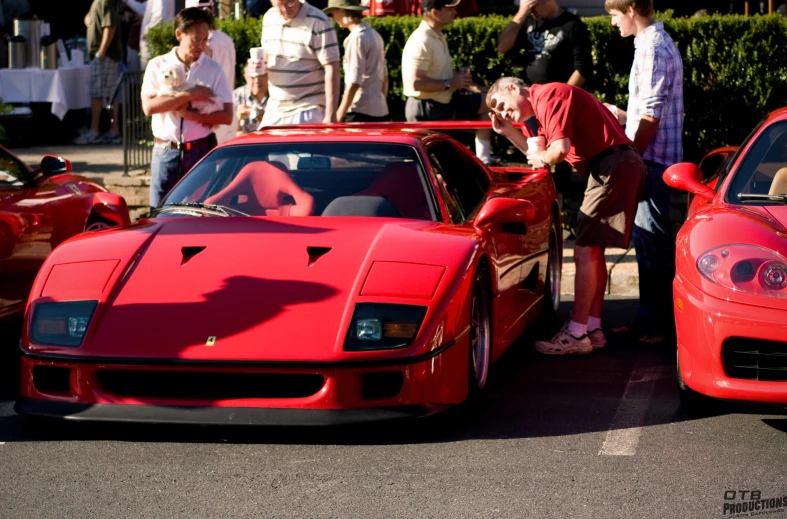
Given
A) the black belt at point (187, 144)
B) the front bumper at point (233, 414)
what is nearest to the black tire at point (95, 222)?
the black belt at point (187, 144)

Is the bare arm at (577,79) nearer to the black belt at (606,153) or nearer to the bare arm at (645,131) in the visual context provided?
the bare arm at (645,131)

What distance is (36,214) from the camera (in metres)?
6.99

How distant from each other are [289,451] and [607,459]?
120 centimetres

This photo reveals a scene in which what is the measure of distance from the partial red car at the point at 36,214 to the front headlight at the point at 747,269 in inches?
116

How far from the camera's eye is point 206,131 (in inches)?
343

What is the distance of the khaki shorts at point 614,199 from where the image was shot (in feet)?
23.2

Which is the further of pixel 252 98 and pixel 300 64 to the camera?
pixel 252 98

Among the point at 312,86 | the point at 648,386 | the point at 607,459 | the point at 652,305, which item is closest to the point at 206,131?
the point at 312,86

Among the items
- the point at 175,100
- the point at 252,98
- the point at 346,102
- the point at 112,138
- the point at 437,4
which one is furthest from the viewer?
the point at 112,138

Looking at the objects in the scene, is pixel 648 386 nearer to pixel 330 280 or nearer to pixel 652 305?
pixel 652 305

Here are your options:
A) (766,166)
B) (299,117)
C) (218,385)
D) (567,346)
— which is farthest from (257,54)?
(218,385)

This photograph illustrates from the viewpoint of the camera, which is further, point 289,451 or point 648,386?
point 648,386

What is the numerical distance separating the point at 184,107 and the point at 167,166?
400 mm

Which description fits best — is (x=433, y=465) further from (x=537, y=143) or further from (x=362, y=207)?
(x=537, y=143)
